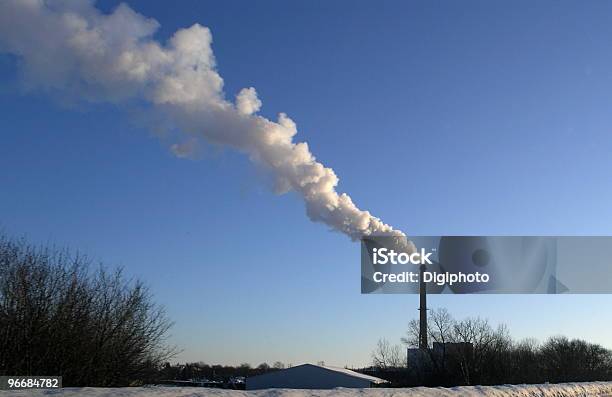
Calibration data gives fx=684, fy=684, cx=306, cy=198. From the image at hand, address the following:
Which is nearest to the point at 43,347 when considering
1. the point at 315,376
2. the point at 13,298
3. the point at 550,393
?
the point at 13,298

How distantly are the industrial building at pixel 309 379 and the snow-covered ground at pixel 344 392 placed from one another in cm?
5445

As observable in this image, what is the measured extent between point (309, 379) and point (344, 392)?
63589 millimetres

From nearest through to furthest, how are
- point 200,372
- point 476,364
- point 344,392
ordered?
point 344,392 < point 476,364 < point 200,372

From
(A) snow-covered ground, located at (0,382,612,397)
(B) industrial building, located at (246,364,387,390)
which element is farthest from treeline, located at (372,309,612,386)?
(A) snow-covered ground, located at (0,382,612,397)

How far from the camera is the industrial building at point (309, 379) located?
73.8 meters

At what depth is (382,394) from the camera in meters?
13.2

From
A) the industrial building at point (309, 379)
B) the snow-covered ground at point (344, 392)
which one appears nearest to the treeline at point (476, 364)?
the industrial building at point (309, 379)

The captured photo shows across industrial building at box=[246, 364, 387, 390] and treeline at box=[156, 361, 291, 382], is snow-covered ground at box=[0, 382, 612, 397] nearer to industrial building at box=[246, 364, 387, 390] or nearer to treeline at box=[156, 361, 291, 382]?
treeline at box=[156, 361, 291, 382]

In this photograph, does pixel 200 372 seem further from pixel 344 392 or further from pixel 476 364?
pixel 344 392

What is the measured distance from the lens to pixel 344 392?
1328 centimetres

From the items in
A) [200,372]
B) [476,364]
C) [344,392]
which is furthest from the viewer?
[200,372]

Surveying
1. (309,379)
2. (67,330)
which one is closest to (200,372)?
(309,379)

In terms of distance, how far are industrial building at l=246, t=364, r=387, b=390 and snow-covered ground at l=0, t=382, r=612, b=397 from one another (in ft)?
179

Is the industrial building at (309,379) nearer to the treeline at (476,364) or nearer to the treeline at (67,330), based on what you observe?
the treeline at (476,364)
